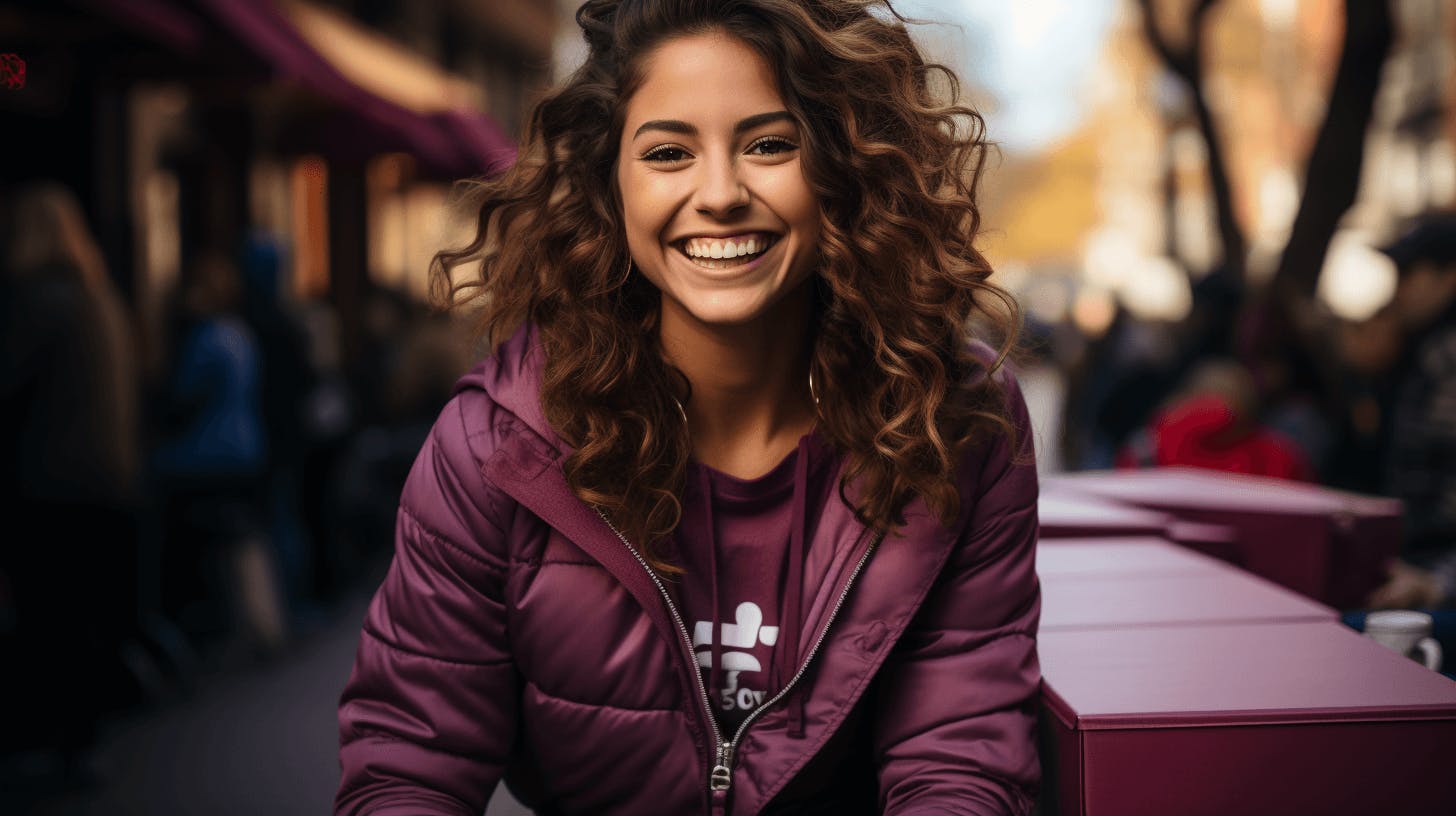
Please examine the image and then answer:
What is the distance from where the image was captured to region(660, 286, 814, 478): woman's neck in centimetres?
234

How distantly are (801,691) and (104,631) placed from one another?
14.5 feet

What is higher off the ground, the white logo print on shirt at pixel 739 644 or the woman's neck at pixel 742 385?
the woman's neck at pixel 742 385

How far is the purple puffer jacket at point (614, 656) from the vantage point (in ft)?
7.04

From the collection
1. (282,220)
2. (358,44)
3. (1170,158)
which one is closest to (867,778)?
(282,220)

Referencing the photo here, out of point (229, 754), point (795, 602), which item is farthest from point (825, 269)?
point (229, 754)

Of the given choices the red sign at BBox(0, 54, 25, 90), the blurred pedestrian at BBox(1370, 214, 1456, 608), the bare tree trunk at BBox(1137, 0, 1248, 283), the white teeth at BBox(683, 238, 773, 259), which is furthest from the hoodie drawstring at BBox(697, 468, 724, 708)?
the bare tree trunk at BBox(1137, 0, 1248, 283)

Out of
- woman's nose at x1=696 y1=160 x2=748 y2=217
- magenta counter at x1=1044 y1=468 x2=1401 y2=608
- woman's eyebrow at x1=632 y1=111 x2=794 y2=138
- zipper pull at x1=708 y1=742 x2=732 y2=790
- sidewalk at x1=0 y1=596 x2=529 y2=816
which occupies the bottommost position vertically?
sidewalk at x1=0 y1=596 x2=529 y2=816

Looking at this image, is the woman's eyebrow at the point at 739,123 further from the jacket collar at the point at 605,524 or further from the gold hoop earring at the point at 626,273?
the jacket collar at the point at 605,524

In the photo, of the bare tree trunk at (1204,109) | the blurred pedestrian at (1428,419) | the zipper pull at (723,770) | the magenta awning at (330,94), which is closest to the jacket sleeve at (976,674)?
the zipper pull at (723,770)

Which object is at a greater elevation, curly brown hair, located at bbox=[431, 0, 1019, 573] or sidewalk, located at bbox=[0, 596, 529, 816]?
curly brown hair, located at bbox=[431, 0, 1019, 573]

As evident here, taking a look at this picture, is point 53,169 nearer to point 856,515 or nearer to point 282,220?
point 282,220

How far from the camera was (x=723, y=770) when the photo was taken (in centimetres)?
217

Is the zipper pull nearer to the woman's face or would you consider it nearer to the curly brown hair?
the curly brown hair

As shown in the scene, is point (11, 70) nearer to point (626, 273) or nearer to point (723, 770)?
point (626, 273)
